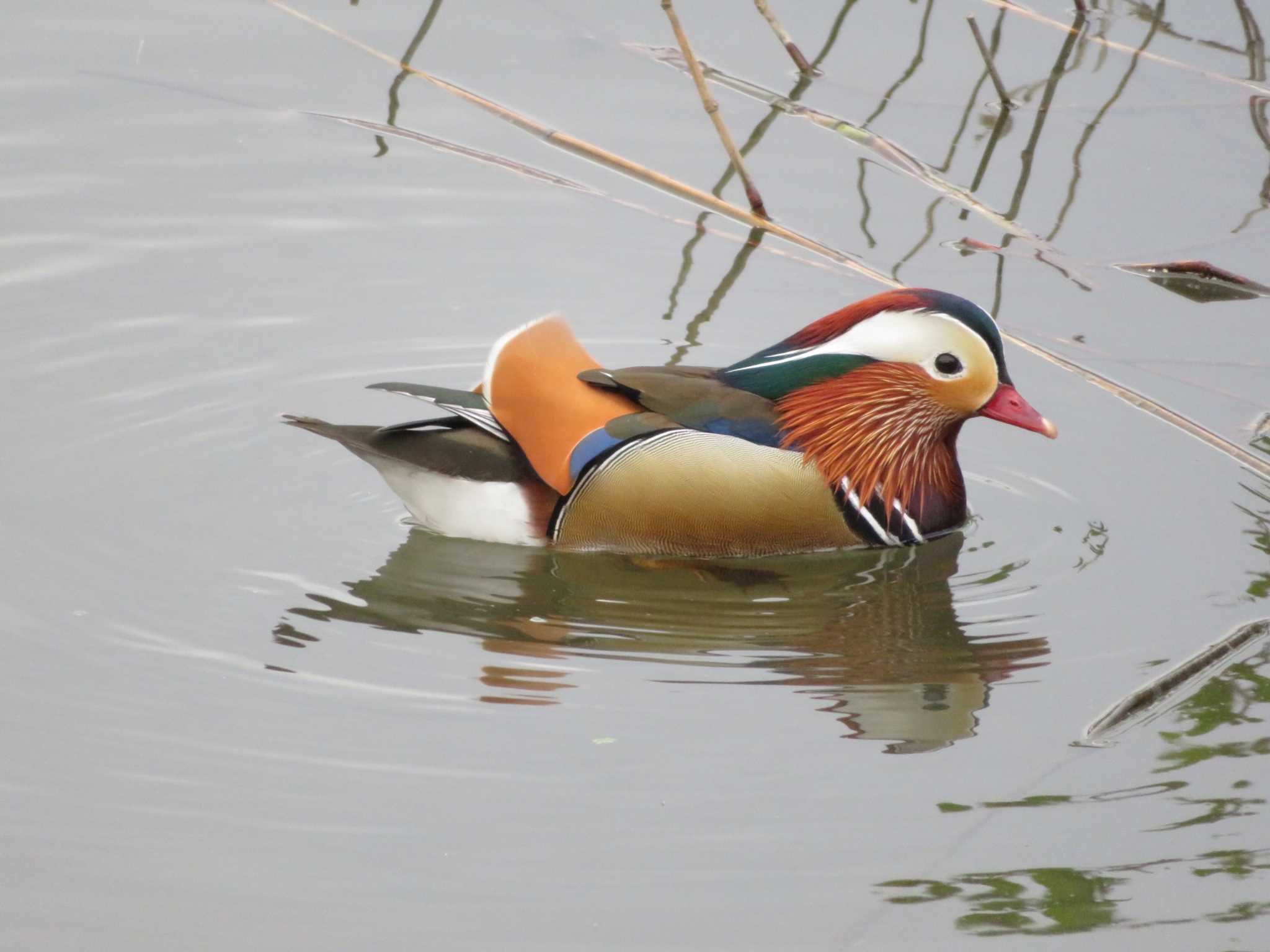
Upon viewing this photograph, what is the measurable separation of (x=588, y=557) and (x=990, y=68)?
386 centimetres

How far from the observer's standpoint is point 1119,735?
15.8 ft

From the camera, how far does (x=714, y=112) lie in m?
7.71

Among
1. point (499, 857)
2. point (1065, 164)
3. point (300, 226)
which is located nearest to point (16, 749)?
point (499, 857)

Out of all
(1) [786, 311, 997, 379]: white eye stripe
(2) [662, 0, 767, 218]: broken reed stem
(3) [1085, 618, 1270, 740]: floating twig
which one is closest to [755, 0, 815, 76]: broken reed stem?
(2) [662, 0, 767, 218]: broken reed stem

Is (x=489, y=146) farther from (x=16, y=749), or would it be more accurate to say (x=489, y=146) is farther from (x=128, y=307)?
(x=16, y=749)

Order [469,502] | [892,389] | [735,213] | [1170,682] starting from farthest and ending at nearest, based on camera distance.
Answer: [735,213] → [892,389] → [469,502] → [1170,682]

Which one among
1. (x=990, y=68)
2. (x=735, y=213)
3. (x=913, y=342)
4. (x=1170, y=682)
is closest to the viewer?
(x=1170, y=682)

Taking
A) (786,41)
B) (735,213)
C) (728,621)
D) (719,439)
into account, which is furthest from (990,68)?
(728,621)

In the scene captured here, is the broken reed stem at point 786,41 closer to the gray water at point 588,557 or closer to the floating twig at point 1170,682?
the gray water at point 588,557

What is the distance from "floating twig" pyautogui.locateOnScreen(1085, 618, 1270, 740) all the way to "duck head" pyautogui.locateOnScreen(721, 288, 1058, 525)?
39.4 inches

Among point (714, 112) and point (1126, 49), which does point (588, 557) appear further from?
point (1126, 49)

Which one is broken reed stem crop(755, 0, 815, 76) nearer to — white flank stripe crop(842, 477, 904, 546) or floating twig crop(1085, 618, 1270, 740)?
white flank stripe crop(842, 477, 904, 546)

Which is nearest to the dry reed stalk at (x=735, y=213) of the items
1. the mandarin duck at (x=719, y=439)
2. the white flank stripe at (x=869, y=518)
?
the mandarin duck at (x=719, y=439)

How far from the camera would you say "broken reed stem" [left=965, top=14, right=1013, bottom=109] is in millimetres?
8312
